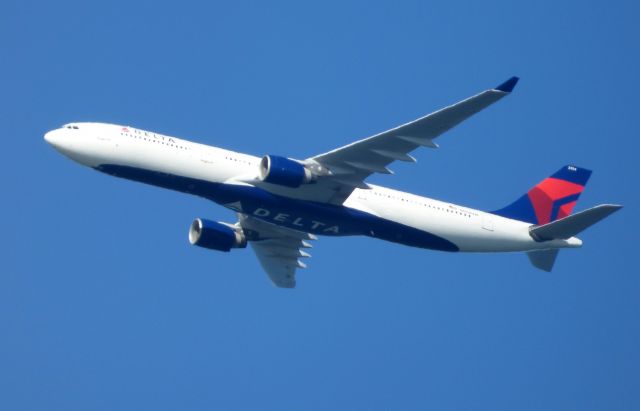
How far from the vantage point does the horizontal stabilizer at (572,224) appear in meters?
48.8

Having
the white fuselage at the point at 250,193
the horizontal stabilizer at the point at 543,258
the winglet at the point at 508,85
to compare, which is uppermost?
the winglet at the point at 508,85

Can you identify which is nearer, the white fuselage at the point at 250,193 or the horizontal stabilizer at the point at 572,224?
the horizontal stabilizer at the point at 572,224

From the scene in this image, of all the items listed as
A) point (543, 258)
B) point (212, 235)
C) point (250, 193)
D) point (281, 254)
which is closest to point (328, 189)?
point (250, 193)

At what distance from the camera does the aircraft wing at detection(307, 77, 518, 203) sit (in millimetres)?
44031

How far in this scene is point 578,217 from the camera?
50844mm

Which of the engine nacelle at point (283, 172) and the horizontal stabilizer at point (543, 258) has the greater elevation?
the engine nacelle at point (283, 172)

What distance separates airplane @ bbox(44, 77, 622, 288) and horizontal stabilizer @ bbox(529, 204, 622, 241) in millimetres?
53

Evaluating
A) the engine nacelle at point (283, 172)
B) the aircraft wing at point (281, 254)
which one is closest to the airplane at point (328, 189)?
the engine nacelle at point (283, 172)

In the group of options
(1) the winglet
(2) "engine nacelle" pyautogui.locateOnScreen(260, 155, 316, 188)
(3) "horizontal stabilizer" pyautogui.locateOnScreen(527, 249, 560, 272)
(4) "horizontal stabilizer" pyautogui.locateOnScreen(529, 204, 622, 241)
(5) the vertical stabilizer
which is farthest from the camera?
(5) the vertical stabilizer

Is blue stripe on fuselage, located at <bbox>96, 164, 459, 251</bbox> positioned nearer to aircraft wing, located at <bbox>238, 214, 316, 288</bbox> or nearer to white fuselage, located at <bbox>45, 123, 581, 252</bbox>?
white fuselage, located at <bbox>45, 123, 581, 252</bbox>

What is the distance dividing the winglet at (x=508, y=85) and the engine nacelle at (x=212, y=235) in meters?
18.5

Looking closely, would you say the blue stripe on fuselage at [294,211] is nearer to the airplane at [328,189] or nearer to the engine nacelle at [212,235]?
the airplane at [328,189]

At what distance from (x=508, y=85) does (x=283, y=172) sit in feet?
36.6

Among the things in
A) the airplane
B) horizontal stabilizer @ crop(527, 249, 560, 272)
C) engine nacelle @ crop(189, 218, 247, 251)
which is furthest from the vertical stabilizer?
engine nacelle @ crop(189, 218, 247, 251)
